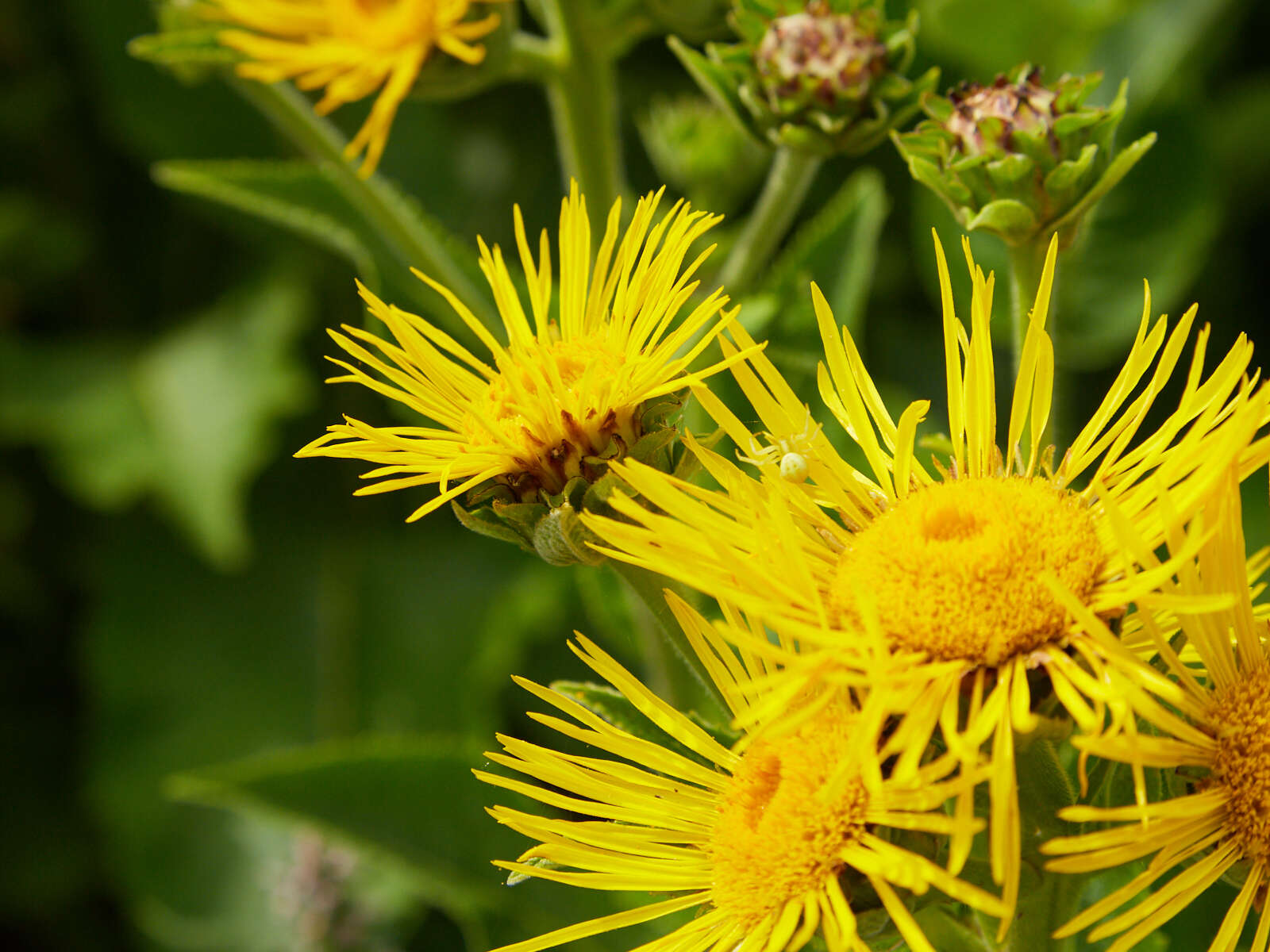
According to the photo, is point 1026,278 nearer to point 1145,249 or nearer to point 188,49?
point 188,49

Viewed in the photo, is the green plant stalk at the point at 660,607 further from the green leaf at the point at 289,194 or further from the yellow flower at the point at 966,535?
the green leaf at the point at 289,194

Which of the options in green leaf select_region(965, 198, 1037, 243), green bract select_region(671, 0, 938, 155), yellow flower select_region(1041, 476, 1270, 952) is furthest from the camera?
green bract select_region(671, 0, 938, 155)

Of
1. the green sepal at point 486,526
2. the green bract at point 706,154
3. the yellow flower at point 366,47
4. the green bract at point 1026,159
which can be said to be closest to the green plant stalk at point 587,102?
the yellow flower at point 366,47

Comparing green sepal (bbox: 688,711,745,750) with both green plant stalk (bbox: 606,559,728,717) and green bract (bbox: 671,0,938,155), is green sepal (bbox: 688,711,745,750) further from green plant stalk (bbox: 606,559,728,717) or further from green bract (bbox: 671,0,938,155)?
green bract (bbox: 671,0,938,155)

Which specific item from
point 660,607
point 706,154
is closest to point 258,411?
point 706,154

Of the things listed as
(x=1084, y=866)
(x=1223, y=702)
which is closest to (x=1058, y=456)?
(x=1223, y=702)

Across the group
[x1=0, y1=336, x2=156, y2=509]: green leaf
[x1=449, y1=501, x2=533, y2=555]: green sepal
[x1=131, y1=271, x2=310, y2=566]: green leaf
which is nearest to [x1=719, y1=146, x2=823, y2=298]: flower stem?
[x1=449, y1=501, x2=533, y2=555]: green sepal
